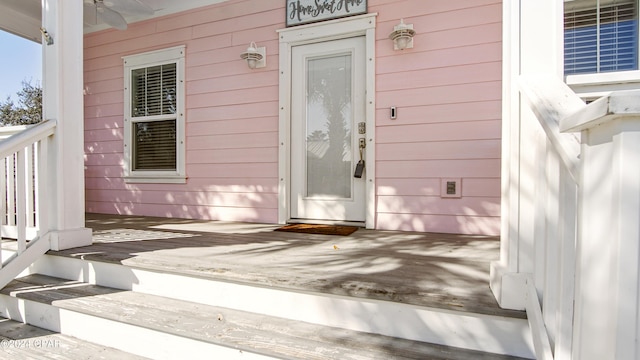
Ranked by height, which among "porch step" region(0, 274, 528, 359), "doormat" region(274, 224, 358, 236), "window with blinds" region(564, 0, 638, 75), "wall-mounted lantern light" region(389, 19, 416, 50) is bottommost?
"porch step" region(0, 274, 528, 359)

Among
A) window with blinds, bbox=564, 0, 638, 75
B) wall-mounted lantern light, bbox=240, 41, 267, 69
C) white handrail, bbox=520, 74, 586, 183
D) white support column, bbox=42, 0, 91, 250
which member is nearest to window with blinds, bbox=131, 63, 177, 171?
wall-mounted lantern light, bbox=240, 41, 267, 69

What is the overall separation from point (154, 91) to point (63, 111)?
2.07 meters

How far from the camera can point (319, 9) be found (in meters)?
3.35

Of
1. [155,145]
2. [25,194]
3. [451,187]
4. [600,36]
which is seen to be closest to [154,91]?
[155,145]

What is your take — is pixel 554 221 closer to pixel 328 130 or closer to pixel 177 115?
pixel 328 130

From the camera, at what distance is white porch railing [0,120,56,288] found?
200cm

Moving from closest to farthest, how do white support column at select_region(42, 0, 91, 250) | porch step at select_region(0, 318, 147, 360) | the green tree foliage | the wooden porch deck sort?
the wooden porch deck, porch step at select_region(0, 318, 147, 360), white support column at select_region(42, 0, 91, 250), the green tree foliage

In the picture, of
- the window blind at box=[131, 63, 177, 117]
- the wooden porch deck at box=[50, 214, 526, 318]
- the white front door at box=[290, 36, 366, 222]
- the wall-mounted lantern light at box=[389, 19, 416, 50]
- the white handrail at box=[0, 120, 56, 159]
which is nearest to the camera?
the wooden porch deck at box=[50, 214, 526, 318]

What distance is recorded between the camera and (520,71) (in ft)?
4.33

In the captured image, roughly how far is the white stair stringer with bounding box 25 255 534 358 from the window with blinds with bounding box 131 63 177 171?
2.41 meters

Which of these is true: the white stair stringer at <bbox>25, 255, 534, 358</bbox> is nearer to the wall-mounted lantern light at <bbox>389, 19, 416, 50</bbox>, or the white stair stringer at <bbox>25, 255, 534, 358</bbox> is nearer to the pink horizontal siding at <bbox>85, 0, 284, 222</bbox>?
the pink horizontal siding at <bbox>85, 0, 284, 222</bbox>

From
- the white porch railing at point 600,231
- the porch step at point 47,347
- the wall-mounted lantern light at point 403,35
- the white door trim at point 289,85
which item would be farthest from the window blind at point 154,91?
the white porch railing at point 600,231

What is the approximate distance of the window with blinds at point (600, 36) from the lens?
2344mm

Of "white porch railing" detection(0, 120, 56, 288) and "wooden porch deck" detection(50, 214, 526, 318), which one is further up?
"white porch railing" detection(0, 120, 56, 288)
